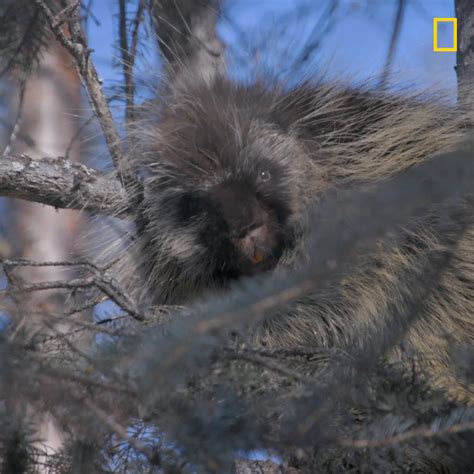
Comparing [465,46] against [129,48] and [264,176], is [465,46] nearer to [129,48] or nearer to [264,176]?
[264,176]

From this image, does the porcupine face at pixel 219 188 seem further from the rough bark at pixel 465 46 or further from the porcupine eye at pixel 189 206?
the rough bark at pixel 465 46

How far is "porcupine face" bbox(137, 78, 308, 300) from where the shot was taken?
1.88 m

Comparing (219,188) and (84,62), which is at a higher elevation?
(84,62)

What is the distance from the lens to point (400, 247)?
79.4 inches

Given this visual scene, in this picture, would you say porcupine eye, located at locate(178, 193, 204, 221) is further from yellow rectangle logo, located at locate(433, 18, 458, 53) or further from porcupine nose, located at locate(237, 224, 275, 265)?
yellow rectangle logo, located at locate(433, 18, 458, 53)

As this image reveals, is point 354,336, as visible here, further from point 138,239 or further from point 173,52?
point 173,52

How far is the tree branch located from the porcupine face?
0.17 meters

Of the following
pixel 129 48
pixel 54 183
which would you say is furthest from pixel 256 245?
pixel 129 48

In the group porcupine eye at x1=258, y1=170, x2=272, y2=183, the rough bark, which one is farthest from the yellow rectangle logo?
porcupine eye at x1=258, y1=170, x2=272, y2=183

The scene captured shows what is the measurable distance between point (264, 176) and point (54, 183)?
630mm

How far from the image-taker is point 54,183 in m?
2.12

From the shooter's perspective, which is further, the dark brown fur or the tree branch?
the tree branch

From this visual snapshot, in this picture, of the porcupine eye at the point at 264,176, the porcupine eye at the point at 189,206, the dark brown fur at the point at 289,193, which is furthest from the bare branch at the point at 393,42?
the porcupine eye at the point at 189,206

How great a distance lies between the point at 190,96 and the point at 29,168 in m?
0.54
